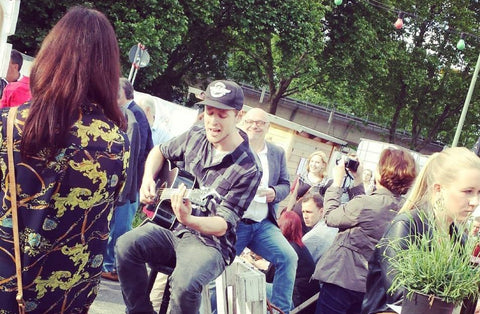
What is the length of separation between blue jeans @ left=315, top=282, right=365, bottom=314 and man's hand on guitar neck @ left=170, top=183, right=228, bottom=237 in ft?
5.62

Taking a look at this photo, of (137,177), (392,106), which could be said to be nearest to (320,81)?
(392,106)

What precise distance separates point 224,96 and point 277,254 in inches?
82.0

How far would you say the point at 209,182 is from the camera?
147 inches

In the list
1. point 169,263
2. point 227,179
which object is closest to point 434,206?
point 227,179

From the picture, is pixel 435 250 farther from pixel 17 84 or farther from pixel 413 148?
pixel 413 148

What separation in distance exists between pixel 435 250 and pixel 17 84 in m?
4.16

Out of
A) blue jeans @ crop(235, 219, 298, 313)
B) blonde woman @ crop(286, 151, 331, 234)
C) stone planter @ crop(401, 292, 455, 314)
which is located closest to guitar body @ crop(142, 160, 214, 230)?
stone planter @ crop(401, 292, 455, 314)

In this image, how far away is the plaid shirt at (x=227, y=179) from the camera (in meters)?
3.61

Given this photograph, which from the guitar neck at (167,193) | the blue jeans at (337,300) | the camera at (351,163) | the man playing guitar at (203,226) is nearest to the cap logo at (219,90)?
the man playing guitar at (203,226)

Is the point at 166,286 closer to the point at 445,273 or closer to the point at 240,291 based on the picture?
the point at 240,291

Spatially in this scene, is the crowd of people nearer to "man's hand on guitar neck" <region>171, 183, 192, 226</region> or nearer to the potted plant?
"man's hand on guitar neck" <region>171, 183, 192, 226</region>

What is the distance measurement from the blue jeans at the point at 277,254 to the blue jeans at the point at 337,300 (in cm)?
55

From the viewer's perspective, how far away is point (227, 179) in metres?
3.67

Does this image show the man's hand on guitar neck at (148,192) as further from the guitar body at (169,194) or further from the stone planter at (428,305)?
the stone planter at (428,305)
